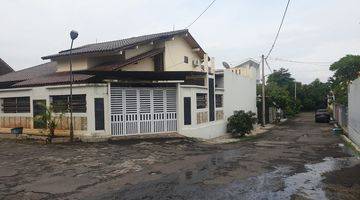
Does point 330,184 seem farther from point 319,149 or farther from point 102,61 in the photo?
point 102,61

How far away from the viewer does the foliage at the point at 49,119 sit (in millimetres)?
19109

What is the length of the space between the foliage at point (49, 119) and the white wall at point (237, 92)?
39.4 ft

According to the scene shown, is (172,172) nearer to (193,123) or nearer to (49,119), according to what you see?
(49,119)

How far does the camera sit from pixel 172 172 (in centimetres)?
1136

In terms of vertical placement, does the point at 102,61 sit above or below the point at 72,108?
above

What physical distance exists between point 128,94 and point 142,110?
3.56ft

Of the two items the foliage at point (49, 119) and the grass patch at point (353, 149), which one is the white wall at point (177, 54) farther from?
the grass patch at point (353, 149)

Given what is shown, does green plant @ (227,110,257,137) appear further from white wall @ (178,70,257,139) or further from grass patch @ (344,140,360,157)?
grass patch @ (344,140,360,157)

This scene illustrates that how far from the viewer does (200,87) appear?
2269 centimetres

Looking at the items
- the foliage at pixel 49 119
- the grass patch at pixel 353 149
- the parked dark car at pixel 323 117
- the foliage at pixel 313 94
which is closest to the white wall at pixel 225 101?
the foliage at pixel 49 119

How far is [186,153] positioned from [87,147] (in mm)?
4294

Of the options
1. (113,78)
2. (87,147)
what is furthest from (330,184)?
(113,78)

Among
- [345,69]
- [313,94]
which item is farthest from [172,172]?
[313,94]

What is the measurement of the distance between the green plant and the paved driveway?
850cm
